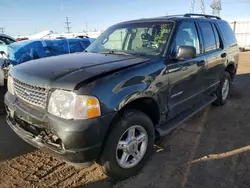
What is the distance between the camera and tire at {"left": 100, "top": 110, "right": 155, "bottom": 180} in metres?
2.45

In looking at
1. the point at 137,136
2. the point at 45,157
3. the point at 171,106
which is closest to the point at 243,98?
the point at 171,106

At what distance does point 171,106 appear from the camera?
10.7 ft

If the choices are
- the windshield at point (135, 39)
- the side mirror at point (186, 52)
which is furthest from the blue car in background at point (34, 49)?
the side mirror at point (186, 52)

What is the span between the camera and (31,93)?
250cm

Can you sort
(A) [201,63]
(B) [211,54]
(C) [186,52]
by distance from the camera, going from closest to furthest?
(C) [186,52] < (A) [201,63] < (B) [211,54]

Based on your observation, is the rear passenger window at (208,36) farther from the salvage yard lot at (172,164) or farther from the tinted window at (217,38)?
the salvage yard lot at (172,164)

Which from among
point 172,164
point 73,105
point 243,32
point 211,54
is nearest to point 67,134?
point 73,105

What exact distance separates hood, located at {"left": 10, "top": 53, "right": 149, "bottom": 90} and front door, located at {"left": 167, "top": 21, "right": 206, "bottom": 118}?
0.55 meters

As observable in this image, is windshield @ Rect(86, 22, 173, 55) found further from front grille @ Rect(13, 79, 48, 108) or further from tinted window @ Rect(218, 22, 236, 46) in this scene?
tinted window @ Rect(218, 22, 236, 46)

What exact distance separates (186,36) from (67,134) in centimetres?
246

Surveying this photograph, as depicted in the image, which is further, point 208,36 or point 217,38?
point 217,38

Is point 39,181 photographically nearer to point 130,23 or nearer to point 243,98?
point 130,23

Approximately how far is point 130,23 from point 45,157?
101 inches

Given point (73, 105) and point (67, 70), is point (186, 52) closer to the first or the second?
point (67, 70)
